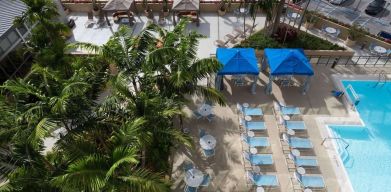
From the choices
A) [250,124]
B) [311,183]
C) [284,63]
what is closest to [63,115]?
[250,124]

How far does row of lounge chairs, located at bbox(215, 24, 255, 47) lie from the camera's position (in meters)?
20.1

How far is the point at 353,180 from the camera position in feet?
43.9

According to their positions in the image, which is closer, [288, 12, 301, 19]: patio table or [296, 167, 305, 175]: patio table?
[296, 167, 305, 175]: patio table

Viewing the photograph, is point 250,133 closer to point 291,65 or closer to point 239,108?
point 239,108

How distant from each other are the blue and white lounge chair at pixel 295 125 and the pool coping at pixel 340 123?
1194 mm

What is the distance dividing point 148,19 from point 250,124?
13634 mm

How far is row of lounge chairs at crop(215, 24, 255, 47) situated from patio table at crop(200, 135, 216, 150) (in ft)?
27.5

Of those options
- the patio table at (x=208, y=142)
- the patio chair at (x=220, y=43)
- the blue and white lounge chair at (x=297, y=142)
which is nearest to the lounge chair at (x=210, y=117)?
the patio table at (x=208, y=142)

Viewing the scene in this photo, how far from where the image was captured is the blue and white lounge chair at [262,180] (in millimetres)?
12641

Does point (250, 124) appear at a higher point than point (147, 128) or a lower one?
higher

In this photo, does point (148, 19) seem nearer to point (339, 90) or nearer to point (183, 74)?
point (183, 74)

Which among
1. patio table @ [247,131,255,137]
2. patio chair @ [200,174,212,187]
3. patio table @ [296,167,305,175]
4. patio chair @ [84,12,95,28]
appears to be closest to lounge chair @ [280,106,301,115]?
patio table @ [247,131,255,137]

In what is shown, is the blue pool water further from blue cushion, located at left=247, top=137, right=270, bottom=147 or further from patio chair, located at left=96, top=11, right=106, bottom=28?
patio chair, located at left=96, top=11, right=106, bottom=28

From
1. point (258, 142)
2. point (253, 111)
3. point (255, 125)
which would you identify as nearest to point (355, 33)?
point (253, 111)
